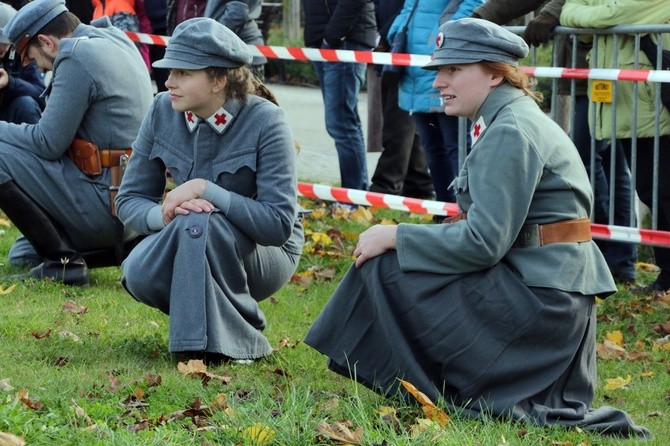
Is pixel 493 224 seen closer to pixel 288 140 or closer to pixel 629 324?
pixel 288 140

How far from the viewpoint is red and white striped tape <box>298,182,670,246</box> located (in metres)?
7.26

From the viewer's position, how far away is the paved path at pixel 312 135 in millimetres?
11422

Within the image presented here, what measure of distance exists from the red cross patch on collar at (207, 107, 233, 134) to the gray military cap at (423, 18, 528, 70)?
1169 mm

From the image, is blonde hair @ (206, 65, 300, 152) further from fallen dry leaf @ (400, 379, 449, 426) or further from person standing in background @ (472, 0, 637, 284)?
person standing in background @ (472, 0, 637, 284)

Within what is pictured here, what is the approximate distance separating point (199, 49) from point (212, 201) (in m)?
0.63

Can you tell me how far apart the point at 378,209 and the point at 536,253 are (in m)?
4.91

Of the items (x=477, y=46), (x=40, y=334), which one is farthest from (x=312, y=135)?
(x=477, y=46)

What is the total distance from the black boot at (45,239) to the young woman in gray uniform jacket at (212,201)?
1.35 meters

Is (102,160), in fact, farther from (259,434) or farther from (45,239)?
(259,434)

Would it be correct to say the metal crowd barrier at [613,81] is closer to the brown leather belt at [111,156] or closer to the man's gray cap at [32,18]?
the brown leather belt at [111,156]

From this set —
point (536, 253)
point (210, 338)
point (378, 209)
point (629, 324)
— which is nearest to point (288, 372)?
point (210, 338)

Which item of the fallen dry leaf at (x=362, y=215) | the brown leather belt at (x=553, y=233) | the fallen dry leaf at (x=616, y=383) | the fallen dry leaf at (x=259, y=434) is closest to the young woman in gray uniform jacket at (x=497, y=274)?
the brown leather belt at (x=553, y=233)

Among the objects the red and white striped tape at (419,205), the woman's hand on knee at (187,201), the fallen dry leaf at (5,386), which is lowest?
the red and white striped tape at (419,205)

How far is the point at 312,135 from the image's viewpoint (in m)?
14.1
